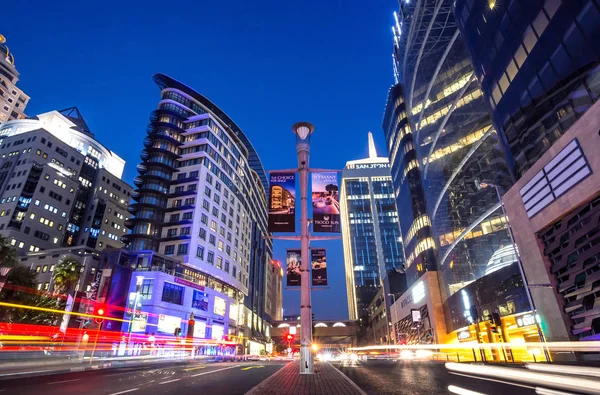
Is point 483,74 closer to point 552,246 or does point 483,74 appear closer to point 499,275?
point 552,246

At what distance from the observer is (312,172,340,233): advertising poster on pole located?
1435 cm

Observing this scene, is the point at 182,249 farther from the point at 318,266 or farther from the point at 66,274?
the point at 318,266

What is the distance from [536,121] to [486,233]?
65.4 feet

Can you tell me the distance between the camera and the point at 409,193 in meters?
68.4

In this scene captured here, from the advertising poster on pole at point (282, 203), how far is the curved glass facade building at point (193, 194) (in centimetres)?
5583

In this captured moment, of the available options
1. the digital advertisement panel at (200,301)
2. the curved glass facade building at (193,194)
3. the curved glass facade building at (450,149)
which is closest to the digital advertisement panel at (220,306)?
the digital advertisement panel at (200,301)

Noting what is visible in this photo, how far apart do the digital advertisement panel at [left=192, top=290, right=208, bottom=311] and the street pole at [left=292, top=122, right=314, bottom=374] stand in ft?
179

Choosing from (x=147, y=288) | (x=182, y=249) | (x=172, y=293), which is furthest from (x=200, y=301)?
(x=147, y=288)

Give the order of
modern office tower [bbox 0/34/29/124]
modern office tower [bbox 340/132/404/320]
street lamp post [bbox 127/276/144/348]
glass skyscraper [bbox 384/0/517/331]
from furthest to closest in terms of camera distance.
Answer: modern office tower [bbox 340/132/404/320]
modern office tower [bbox 0/34/29/124]
street lamp post [bbox 127/276/144/348]
glass skyscraper [bbox 384/0/517/331]

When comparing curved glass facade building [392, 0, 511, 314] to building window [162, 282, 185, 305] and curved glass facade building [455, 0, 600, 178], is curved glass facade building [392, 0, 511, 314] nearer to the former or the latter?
curved glass facade building [455, 0, 600, 178]

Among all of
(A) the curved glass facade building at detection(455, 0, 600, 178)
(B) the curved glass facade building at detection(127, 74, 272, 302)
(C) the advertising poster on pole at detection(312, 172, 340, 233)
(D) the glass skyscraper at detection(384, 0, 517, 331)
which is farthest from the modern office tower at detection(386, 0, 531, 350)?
(B) the curved glass facade building at detection(127, 74, 272, 302)

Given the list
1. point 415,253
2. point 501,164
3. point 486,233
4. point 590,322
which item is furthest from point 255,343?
point 590,322

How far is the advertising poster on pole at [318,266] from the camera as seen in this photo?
16083 mm

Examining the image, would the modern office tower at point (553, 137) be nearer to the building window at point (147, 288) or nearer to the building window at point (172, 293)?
the building window at point (172, 293)
